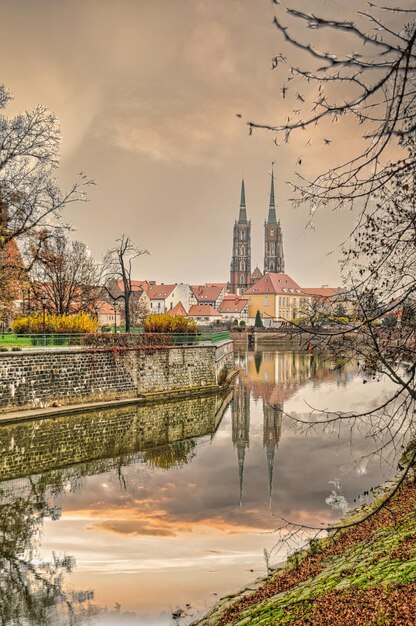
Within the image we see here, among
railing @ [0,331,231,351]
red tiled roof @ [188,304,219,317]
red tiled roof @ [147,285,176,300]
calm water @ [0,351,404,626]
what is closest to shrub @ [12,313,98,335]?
railing @ [0,331,231,351]

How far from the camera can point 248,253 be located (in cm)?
14575

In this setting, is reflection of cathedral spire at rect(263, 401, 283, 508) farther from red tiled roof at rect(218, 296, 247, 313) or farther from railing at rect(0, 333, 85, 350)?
red tiled roof at rect(218, 296, 247, 313)

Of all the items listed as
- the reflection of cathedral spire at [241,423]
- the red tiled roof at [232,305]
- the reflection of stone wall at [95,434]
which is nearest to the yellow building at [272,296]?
the red tiled roof at [232,305]

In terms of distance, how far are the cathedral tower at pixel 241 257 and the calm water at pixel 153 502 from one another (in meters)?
122

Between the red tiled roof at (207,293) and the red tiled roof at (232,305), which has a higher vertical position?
the red tiled roof at (207,293)

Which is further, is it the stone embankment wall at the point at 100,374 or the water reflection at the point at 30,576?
the stone embankment wall at the point at 100,374

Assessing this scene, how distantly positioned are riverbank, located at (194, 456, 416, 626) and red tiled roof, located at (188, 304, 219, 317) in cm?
→ 9560

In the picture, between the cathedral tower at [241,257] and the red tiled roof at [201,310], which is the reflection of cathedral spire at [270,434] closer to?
the red tiled roof at [201,310]


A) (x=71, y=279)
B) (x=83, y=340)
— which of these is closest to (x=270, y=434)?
(x=83, y=340)

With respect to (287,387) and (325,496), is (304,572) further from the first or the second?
(287,387)

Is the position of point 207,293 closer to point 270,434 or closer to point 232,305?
point 232,305

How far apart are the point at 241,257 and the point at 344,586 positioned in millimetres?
141672

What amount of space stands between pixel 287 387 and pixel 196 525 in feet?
65.1

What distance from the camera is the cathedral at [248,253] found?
469 ft
